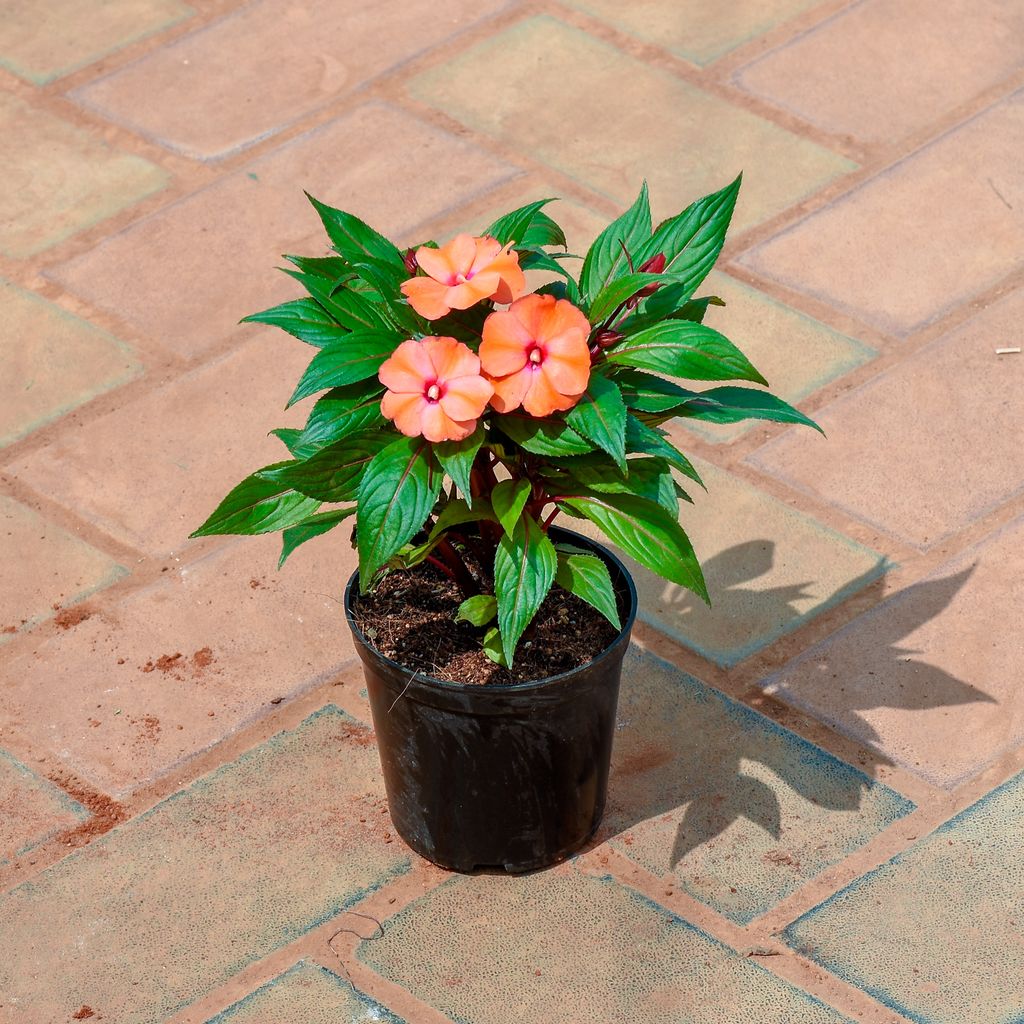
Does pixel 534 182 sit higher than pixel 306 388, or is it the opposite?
pixel 306 388

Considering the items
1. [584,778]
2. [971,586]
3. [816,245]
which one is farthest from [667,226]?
[816,245]

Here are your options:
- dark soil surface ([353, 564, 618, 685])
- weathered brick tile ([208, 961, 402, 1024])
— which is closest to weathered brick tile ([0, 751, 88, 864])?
weathered brick tile ([208, 961, 402, 1024])

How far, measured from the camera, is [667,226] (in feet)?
10.3

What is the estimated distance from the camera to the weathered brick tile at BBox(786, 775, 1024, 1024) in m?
3.29

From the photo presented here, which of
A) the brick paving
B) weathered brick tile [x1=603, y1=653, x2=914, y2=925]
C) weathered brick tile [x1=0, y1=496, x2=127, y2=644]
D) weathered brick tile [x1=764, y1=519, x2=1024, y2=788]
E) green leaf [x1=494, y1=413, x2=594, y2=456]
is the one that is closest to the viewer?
green leaf [x1=494, y1=413, x2=594, y2=456]

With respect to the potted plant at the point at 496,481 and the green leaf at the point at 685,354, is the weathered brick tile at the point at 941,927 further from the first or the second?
the green leaf at the point at 685,354

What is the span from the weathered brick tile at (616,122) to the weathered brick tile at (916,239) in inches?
6.3

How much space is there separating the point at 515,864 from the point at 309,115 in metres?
2.79

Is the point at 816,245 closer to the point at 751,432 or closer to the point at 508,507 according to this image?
the point at 751,432

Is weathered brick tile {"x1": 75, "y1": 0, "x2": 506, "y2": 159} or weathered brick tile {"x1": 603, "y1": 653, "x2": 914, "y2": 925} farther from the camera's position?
weathered brick tile {"x1": 75, "y1": 0, "x2": 506, "y2": 159}

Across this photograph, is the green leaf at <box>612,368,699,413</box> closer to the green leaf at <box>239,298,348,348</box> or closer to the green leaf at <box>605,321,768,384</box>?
the green leaf at <box>605,321,768,384</box>

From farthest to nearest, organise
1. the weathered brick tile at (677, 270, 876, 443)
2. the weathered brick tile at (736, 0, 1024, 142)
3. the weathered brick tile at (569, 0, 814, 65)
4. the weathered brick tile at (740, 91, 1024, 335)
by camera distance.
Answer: the weathered brick tile at (569, 0, 814, 65)
the weathered brick tile at (736, 0, 1024, 142)
the weathered brick tile at (740, 91, 1024, 335)
the weathered brick tile at (677, 270, 876, 443)

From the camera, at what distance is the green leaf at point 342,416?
2.94 metres

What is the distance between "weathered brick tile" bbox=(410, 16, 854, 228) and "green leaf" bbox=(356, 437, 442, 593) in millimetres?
2366
